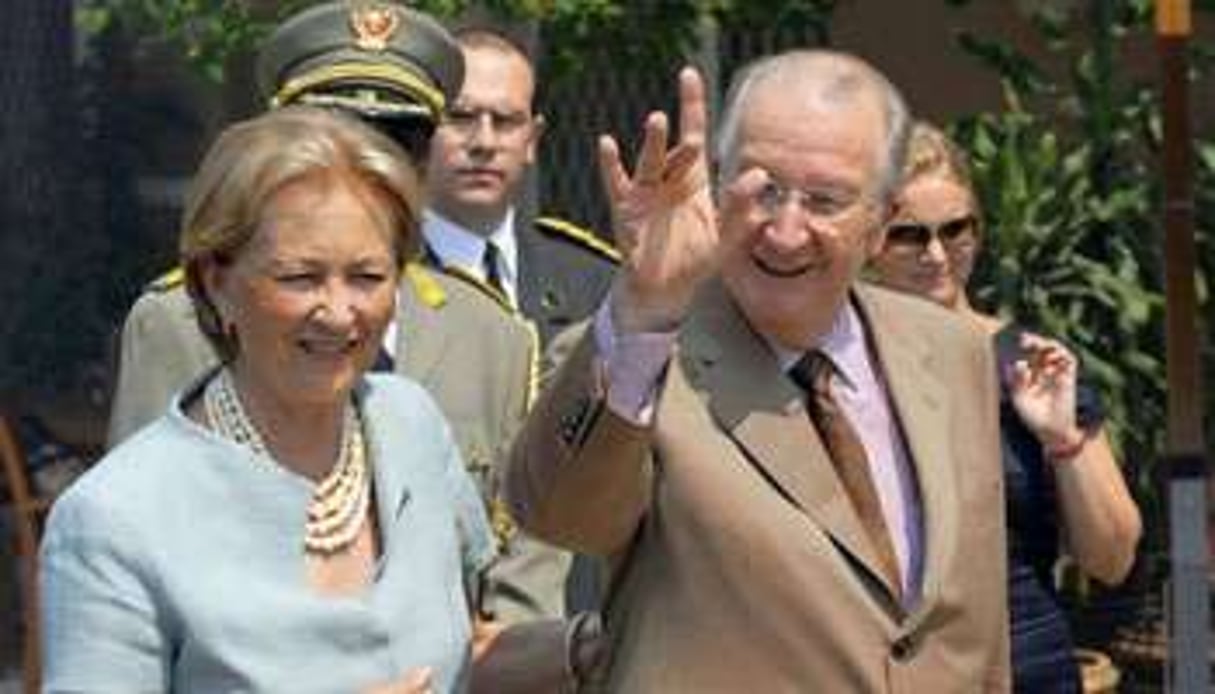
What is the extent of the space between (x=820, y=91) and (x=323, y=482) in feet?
2.26

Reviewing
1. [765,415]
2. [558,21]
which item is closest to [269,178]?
[765,415]

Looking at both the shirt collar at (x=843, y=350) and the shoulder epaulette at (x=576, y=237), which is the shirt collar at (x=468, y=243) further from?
the shirt collar at (x=843, y=350)

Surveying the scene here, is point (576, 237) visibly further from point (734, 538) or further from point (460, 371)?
point (734, 538)

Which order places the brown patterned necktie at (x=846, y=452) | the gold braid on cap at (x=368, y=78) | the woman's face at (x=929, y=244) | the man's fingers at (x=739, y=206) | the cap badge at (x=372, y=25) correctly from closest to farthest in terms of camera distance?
the man's fingers at (x=739, y=206), the brown patterned necktie at (x=846, y=452), the gold braid on cap at (x=368, y=78), the cap badge at (x=372, y=25), the woman's face at (x=929, y=244)

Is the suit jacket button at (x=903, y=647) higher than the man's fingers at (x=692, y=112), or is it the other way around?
the man's fingers at (x=692, y=112)

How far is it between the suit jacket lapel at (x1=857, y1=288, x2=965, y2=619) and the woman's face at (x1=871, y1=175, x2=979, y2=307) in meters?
0.83

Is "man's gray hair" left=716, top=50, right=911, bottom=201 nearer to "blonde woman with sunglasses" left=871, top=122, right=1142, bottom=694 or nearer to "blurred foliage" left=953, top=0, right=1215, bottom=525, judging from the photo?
"blonde woman with sunglasses" left=871, top=122, right=1142, bottom=694

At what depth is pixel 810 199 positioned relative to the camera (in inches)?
114

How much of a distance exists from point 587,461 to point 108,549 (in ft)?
1.56

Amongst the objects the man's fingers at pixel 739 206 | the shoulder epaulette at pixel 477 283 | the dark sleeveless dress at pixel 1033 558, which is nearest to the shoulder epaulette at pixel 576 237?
the shoulder epaulette at pixel 477 283

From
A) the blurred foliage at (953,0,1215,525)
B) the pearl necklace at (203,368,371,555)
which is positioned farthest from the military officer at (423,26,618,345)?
the blurred foliage at (953,0,1215,525)

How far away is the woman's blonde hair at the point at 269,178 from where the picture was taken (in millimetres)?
2615

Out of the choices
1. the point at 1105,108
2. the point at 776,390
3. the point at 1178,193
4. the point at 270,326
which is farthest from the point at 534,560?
the point at 1105,108

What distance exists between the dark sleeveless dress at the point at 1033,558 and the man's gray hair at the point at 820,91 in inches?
27.8
